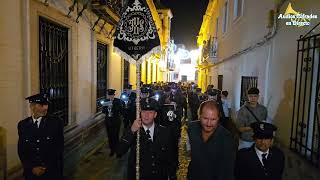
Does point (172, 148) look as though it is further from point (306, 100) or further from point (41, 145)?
point (306, 100)

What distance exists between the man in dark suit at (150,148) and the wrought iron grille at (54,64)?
146 inches

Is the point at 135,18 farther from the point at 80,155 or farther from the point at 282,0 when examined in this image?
the point at 80,155

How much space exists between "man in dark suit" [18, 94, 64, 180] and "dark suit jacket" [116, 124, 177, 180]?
1.30m

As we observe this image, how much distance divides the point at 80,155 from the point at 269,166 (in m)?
5.60

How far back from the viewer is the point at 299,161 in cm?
498

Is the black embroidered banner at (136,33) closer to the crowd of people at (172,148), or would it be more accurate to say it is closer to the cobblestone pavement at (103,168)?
the crowd of people at (172,148)

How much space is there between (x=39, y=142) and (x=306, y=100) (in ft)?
15.4

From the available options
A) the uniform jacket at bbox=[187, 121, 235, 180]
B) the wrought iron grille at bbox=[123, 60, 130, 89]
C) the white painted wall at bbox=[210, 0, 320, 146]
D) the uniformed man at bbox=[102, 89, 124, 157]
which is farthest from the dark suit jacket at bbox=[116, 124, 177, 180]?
the wrought iron grille at bbox=[123, 60, 130, 89]

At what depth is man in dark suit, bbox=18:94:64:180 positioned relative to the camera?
4109mm

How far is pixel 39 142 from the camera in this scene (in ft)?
13.7

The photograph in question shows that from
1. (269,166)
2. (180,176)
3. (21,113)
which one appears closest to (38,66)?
(21,113)

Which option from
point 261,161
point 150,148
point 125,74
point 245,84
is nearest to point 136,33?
point 150,148

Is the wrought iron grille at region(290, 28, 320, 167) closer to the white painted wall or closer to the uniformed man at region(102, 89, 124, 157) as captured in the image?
the white painted wall

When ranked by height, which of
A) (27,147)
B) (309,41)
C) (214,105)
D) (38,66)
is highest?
(309,41)
